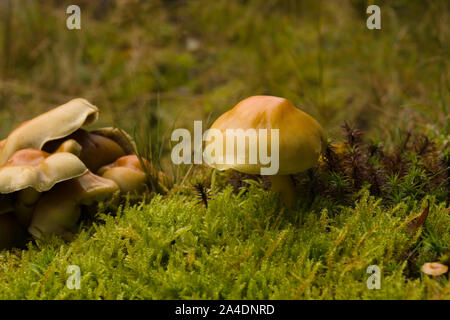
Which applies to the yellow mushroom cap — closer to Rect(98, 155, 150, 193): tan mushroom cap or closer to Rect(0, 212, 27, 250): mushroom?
Rect(98, 155, 150, 193): tan mushroom cap

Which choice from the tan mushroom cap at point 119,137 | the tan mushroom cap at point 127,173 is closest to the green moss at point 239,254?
the tan mushroom cap at point 127,173

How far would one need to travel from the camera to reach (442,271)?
1.07 metres

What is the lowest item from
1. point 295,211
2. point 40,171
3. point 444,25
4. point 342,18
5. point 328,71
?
point 295,211

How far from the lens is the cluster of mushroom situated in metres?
1.39

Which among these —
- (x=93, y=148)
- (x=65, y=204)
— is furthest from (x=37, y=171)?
(x=93, y=148)

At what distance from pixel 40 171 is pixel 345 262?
3.40 feet

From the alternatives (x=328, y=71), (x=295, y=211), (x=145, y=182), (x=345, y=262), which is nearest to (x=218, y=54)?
(x=328, y=71)

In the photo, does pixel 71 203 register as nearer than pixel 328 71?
Yes

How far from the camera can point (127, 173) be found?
165 cm

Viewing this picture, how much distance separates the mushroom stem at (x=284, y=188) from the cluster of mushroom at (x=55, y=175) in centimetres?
57

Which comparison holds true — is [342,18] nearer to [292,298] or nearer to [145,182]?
[145,182]

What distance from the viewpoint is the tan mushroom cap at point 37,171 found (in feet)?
A: 4.34

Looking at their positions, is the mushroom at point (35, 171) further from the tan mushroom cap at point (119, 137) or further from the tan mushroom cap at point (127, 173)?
the tan mushroom cap at point (119, 137)

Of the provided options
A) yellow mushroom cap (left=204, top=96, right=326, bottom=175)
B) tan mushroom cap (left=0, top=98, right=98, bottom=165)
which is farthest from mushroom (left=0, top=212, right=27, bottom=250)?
yellow mushroom cap (left=204, top=96, right=326, bottom=175)
